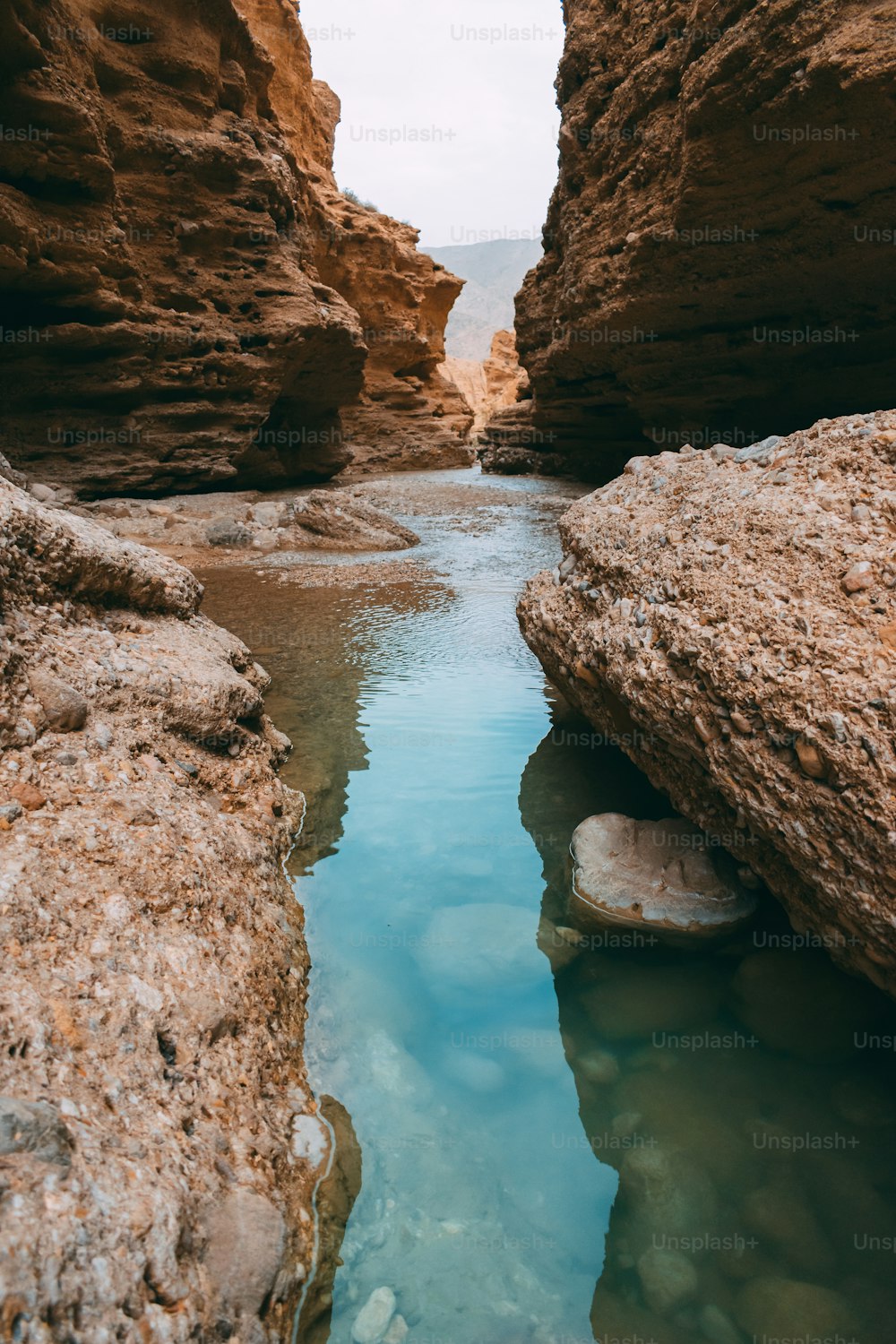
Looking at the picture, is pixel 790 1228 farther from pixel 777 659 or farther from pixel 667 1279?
pixel 777 659

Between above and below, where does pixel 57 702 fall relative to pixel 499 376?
below

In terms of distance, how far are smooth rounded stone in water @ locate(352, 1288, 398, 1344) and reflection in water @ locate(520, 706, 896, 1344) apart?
0.40 m

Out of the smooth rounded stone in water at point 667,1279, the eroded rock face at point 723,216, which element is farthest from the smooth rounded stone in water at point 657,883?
the eroded rock face at point 723,216

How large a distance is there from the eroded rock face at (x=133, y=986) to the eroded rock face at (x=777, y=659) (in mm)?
1394

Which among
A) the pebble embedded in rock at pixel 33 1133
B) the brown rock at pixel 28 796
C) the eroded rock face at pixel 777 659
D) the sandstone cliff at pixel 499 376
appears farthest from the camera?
the sandstone cliff at pixel 499 376

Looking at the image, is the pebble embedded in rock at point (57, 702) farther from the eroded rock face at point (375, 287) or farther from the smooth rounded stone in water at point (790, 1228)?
the eroded rock face at point (375, 287)

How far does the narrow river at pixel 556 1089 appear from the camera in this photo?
156 cm

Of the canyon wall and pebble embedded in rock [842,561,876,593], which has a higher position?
the canyon wall

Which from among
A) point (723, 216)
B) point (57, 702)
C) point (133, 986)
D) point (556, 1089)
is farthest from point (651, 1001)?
point (723, 216)

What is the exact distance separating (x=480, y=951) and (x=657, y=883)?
0.65 m

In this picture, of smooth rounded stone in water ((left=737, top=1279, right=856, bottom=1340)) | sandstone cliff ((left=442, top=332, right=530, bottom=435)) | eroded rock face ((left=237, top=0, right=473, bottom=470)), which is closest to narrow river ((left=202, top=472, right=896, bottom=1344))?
smooth rounded stone in water ((left=737, top=1279, right=856, bottom=1340))

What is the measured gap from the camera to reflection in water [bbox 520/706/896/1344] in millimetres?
1531

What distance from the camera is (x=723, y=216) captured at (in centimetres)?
779

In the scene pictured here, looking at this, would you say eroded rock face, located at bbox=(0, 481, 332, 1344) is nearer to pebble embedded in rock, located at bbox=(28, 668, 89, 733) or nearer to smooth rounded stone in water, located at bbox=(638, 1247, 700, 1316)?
pebble embedded in rock, located at bbox=(28, 668, 89, 733)
